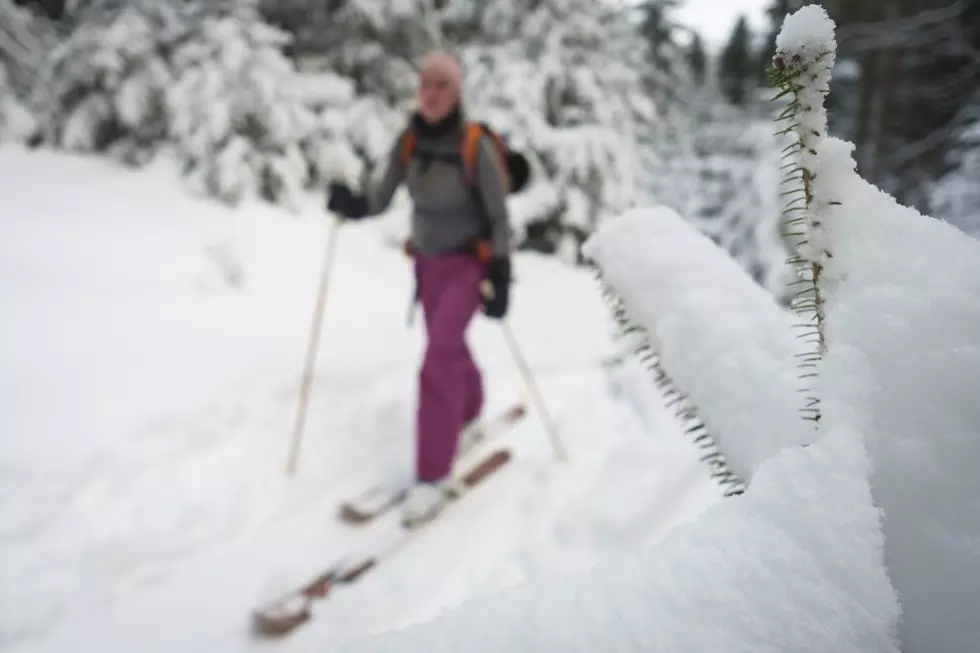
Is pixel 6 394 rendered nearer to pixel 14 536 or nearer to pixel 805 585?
pixel 14 536

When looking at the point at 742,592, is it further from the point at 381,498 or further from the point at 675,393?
the point at 381,498

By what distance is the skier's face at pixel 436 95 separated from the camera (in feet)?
A: 9.34

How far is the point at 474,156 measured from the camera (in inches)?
113

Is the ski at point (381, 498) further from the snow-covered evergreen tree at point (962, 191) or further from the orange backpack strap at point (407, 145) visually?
the snow-covered evergreen tree at point (962, 191)

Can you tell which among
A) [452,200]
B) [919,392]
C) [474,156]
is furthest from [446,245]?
[919,392]

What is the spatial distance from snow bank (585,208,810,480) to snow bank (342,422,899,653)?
0.25 meters

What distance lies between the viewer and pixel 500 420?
152 inches

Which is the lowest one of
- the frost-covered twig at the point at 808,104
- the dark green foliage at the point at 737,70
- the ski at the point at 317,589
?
the ski at the point at 317,589

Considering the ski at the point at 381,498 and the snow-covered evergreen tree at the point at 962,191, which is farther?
the snow-covered evergreen tree at the point at 962,191

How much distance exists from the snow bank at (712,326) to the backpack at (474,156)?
2055mm

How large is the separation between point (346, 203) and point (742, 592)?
3.23m

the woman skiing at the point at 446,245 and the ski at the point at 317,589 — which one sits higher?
the woman skiing at the point at 446,245

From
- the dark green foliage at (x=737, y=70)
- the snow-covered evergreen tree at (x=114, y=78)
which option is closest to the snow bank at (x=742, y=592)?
the snow-covered evergreen tree at (x=114, y=78)

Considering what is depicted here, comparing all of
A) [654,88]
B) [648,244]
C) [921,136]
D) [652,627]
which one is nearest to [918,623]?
[652,627]
